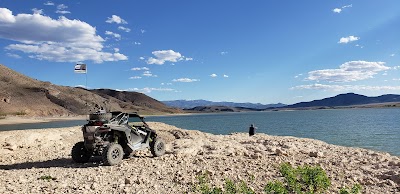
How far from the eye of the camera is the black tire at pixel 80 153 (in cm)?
1405

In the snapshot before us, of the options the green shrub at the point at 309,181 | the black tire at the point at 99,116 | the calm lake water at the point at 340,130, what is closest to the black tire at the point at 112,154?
the black tire at the point at 99,116

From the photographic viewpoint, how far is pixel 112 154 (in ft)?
42.1

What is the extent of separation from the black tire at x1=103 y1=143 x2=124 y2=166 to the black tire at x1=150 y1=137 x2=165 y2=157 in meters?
1.82

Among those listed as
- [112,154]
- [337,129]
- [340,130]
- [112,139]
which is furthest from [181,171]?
[337,129]

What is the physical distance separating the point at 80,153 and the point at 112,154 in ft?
6.84

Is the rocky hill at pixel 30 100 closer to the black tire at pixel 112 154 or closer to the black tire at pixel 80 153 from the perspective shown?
the black tire at pixel 80 153

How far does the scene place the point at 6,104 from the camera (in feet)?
503

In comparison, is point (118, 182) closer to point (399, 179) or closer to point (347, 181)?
point (347, 181)

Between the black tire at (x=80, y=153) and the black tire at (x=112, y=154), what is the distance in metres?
1.88

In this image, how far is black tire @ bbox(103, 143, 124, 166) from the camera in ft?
41.5

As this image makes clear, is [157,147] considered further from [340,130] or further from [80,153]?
[340,130]

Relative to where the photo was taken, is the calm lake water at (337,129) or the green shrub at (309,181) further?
the calm lake water at (337,129)

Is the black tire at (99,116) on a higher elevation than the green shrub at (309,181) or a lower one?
higher

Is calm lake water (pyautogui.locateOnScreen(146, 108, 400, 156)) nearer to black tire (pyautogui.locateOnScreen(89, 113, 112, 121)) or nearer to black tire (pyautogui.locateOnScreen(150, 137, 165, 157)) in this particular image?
black tire (pyautogui.locateOnScreen(150, 137, 165, 157))
